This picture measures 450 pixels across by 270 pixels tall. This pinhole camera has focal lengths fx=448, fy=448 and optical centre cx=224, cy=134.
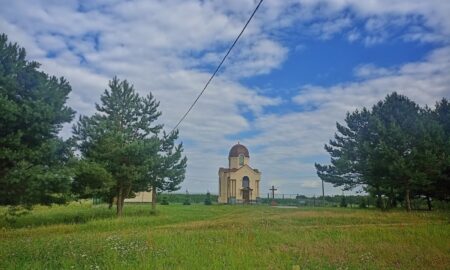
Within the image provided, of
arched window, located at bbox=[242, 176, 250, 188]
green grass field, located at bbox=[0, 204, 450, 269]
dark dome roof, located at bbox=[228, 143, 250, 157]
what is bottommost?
green grass field, located at bbox=[0, 204, 450, 269]

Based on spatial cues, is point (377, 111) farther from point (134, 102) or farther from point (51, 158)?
point (51, 158)

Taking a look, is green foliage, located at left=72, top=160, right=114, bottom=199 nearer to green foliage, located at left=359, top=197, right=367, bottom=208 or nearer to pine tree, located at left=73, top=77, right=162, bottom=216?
pine tree, located at left=73, top=77, right=162, bottom=216

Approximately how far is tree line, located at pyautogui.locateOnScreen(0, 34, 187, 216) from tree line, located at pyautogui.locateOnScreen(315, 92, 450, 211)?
16890 mm

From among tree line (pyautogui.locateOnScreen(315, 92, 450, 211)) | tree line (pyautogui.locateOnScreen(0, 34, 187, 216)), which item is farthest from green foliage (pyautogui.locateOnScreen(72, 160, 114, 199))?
tree line (pyautogui.locateOnScreen(315, 92, 450, 211))

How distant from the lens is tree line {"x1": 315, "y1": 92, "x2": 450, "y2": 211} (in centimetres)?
3416

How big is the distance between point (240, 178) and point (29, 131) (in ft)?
152

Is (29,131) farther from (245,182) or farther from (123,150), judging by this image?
(245,182)

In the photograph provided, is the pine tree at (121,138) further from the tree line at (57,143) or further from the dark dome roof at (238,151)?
the dark dome roof at (238,151)

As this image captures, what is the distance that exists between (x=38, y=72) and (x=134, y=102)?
39.3ft

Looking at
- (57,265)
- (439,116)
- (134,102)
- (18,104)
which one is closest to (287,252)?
(57,265)

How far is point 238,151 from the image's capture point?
66.6m

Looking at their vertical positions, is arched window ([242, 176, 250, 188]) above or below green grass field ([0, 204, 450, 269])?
above

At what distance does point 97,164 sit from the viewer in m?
27.8

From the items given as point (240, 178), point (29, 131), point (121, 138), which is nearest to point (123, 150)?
point (121, 138)
